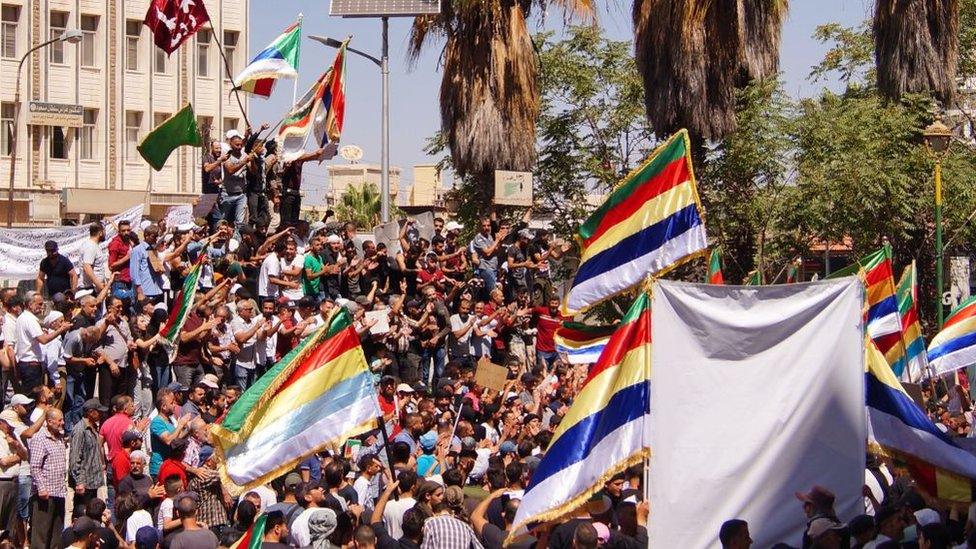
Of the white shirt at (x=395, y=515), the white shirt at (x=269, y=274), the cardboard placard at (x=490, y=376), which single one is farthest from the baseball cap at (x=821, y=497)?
the white shirt at (x=269, y=274)

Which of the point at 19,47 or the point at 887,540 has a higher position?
the point at 19,47

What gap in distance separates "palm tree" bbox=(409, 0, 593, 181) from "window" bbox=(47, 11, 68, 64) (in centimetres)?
2888

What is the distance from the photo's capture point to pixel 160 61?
2159 inches

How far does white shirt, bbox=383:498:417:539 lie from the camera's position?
34.2ft

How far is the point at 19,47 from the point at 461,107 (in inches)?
1140

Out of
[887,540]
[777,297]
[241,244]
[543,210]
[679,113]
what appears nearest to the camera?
[887,540]

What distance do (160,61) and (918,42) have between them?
35.9m

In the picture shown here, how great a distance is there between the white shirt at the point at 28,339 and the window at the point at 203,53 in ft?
134

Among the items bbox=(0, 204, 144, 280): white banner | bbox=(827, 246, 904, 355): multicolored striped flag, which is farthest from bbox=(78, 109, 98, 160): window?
bbox=(827, 246, 904, 355): multicolored striped flag

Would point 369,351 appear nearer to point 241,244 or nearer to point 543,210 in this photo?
point 241,244

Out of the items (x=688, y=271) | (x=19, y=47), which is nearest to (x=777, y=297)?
(x=688, y=271)

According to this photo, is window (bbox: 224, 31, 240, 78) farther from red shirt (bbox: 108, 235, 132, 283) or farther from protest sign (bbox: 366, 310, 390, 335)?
protest sign (bbox: 366, 310, 390, 335)

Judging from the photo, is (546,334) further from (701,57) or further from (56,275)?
(56,275)

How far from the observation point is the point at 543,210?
30031 millimetres
